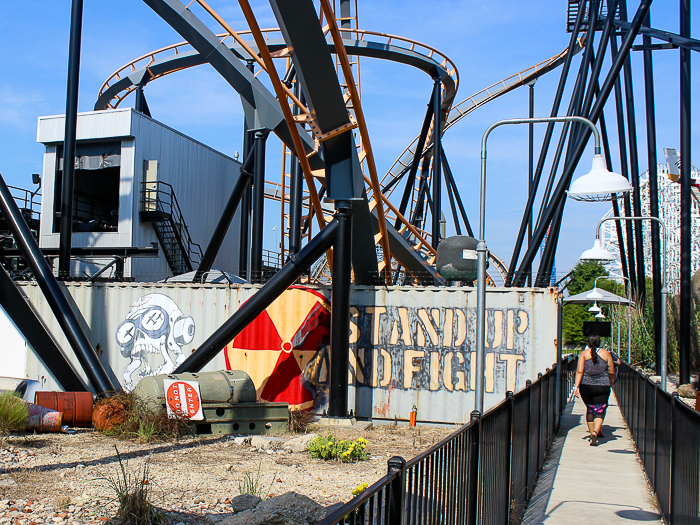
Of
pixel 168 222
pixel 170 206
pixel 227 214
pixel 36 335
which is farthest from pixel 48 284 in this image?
pixel 168 222

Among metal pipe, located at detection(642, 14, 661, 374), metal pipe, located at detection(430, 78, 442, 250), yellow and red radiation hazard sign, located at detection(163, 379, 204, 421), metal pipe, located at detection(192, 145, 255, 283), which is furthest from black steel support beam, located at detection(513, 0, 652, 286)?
yellow and red radiation hazard sign, located at detection(163, 379, 204, 421)

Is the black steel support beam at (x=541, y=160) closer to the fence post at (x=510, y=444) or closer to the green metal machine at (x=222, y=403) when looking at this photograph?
the green metal machine at (x=222, y=403)

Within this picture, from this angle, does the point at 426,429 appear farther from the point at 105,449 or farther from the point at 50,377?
the point at 50,377

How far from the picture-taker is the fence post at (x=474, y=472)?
14.3ft

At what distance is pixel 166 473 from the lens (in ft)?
24.3

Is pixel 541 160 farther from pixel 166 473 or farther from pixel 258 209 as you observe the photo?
pixel 166 473

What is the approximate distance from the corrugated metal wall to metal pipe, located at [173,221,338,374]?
120 centimetres

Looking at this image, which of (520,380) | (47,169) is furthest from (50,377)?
(47,169)

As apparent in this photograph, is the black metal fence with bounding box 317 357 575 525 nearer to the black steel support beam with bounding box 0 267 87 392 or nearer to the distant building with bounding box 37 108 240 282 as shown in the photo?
the black steel support beam with bounding box 0 267 87 392

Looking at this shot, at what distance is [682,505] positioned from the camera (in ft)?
16.7

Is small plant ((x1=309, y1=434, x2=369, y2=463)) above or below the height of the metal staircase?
below

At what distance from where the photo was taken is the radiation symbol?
40.8ft

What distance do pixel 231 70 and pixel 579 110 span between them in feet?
40.0

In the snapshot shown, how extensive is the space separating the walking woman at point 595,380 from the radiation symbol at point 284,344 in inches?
194
